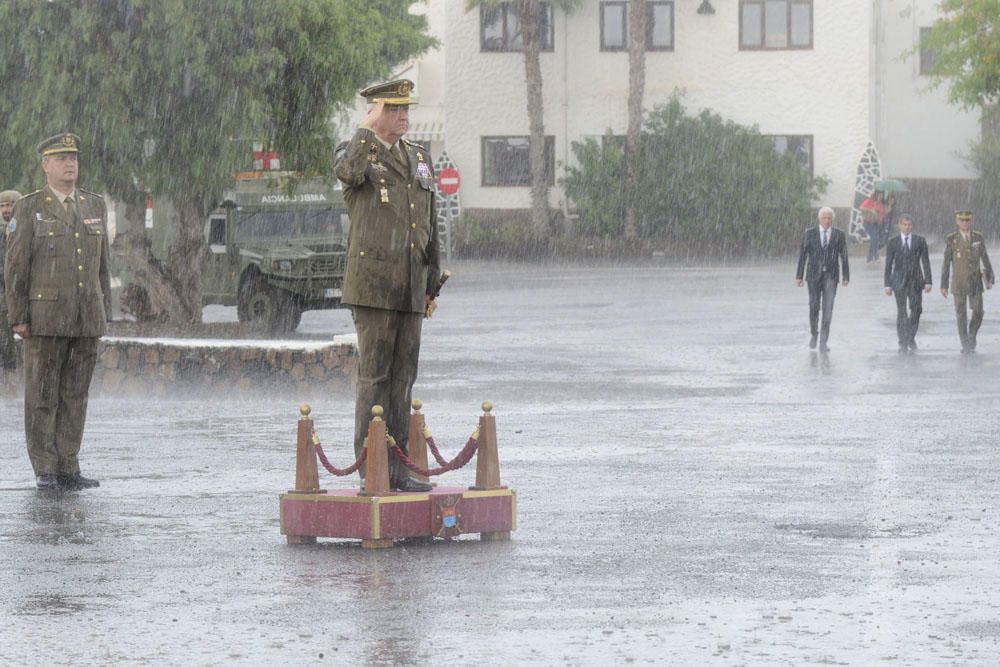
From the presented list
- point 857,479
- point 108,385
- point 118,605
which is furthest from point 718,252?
point 118,605

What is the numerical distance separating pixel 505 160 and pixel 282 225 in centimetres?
3235

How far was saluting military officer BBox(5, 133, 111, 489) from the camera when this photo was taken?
1261cm

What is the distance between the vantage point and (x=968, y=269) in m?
25.9

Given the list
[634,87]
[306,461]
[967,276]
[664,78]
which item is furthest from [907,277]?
[664,78]

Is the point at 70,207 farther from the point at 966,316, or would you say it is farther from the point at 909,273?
the point at 909,273

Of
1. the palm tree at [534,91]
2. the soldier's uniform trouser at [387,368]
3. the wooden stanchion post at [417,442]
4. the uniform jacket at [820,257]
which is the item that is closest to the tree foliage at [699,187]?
the palm tree at [534,91]

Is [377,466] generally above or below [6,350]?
above

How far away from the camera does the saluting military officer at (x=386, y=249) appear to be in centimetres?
1052

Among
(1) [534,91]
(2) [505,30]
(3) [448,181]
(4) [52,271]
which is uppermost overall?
(2) [505,30]

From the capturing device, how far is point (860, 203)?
5981 cm

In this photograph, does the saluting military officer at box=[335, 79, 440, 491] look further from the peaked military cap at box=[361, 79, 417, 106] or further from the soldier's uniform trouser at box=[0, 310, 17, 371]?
the soldier's uniform trouser at box=[0, 310, 17, 371]

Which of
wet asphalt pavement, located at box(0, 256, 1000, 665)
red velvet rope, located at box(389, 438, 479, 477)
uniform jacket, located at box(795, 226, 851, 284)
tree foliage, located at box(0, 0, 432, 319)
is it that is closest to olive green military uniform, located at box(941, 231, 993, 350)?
uniform jacket, located at box(795, 226, 851, 284)

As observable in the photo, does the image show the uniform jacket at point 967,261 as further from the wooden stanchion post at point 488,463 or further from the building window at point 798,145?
the building window at point 798,145

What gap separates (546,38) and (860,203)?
974cm
